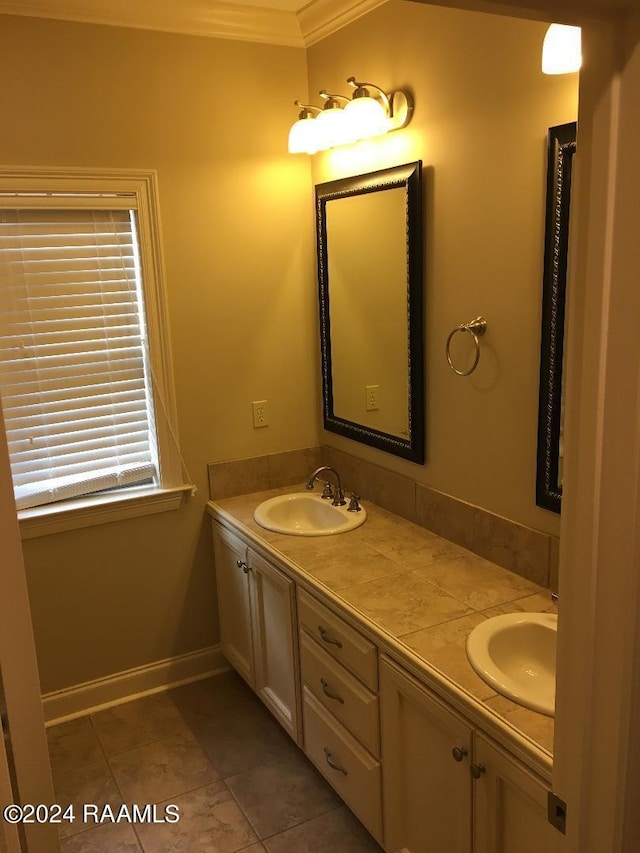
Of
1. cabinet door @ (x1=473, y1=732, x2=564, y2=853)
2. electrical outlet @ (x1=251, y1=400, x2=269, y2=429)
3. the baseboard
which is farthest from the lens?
electrical outlet @ (x1=251, y1=400, x2=269, y2=429)

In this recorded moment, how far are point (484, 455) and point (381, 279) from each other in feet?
2.60

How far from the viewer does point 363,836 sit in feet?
7.34

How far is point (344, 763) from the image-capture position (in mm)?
2164

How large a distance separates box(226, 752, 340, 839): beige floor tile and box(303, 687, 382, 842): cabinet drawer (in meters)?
0.13

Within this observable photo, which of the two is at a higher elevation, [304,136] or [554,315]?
[304,136]

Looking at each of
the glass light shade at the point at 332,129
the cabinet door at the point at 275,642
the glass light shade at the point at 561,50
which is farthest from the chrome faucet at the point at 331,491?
the glass light shade at the point at 561,50

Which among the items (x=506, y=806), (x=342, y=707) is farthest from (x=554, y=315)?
(x=342, y=707)

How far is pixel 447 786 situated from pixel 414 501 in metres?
1.08

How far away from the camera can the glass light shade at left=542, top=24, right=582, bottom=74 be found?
1.61 metres

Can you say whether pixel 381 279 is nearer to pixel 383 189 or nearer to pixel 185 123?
pixel 383 189

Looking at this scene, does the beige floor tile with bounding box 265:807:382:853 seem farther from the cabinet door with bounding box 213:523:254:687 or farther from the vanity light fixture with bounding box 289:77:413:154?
the vanity light fixture with bounding box 289:77:413:154

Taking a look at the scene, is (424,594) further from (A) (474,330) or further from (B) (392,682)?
(A) (474,330)

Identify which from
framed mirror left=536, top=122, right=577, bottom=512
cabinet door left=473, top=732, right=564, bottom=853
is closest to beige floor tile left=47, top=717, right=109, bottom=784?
cabinet door left=473, top=732, right=564, bottom=853

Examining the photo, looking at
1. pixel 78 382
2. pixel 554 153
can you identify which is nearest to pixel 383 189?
pixel 554 153
